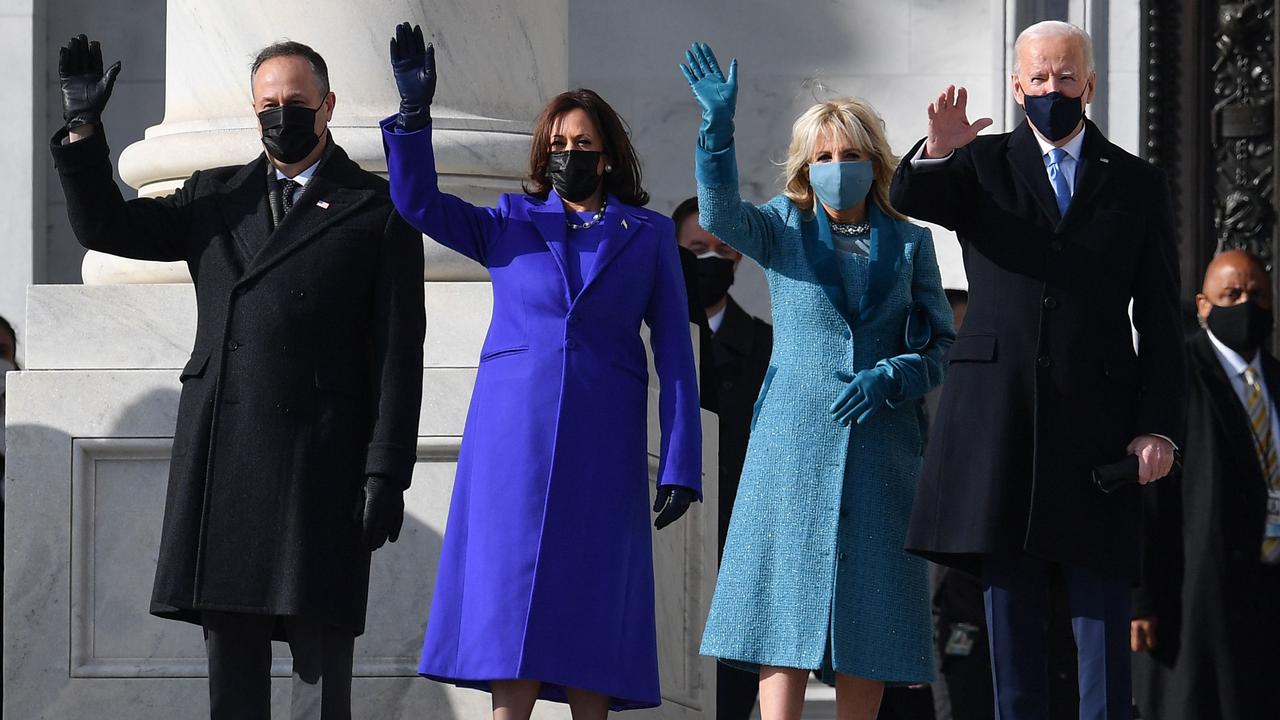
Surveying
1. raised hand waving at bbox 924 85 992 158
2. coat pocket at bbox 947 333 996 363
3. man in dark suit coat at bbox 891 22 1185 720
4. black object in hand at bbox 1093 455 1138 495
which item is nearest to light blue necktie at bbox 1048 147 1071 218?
man in dark suit coat at bbox 891 22 1185 720

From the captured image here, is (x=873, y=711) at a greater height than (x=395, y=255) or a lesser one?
lesser

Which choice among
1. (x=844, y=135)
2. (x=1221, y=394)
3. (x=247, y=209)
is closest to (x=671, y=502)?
(x=844, y=135)

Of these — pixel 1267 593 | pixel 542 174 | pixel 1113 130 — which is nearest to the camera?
pixel 542 174

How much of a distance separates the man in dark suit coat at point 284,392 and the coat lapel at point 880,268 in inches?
49.9

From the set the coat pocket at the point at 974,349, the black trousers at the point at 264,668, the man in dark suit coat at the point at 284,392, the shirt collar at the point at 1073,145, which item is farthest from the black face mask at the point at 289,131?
the shirt collar at the point at 1073,145

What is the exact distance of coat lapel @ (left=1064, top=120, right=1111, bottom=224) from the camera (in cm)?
588

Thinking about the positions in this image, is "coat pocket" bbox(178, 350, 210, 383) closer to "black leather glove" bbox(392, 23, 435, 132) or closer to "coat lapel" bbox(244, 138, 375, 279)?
"coat lapel" bbox(244, 138, 375, 279)

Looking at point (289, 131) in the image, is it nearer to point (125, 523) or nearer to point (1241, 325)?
point (125, 523)

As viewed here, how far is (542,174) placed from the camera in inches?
241

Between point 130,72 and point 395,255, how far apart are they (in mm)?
5015

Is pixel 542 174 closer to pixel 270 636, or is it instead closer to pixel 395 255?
pixel 395 255

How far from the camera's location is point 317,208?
5941 millimetres

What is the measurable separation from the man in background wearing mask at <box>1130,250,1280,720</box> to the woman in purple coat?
260cm

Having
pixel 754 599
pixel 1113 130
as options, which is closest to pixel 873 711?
pixel 754 599
